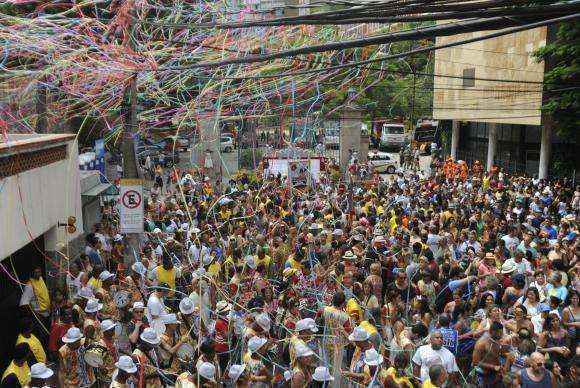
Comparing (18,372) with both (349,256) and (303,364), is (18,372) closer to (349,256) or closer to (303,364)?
(303,364)

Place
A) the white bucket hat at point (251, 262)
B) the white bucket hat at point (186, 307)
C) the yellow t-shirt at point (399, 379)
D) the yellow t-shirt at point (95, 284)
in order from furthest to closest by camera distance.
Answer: the white bucket hat at point (251, 262), the yellow t-shirt at point (95, 284), the white bucket hat at point (186, 307), the yellow t-shirt at point (399, 379)

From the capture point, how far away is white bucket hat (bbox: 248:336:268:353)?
6.21 metres

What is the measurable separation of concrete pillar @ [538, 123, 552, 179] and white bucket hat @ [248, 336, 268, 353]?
63.9 feet

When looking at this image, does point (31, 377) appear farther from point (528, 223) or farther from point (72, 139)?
point (528, 223)

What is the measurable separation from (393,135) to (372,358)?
37.8 m

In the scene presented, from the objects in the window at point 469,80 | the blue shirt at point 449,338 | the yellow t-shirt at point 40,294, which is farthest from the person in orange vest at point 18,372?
the window at point 469,80

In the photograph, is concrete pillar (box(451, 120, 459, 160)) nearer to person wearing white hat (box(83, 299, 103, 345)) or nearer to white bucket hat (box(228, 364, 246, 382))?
person wearing white hat (box(83, 299, 103, 345))

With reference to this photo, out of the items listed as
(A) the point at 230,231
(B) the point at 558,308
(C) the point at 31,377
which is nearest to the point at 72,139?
(A) the point at 230,231

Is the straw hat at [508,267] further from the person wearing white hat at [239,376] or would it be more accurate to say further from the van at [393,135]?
the van at [393,135]

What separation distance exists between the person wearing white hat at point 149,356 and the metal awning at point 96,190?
6933 mm

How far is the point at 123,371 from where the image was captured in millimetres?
5555

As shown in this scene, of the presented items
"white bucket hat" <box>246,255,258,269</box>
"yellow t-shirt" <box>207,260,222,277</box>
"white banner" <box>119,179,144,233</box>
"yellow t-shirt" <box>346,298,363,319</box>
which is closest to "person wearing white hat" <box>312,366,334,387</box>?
"yellow t-shirt" <box>346,298,363,319</box>

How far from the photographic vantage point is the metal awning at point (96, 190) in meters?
12.9

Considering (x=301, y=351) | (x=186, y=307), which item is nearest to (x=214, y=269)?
(x=186, y=307)
